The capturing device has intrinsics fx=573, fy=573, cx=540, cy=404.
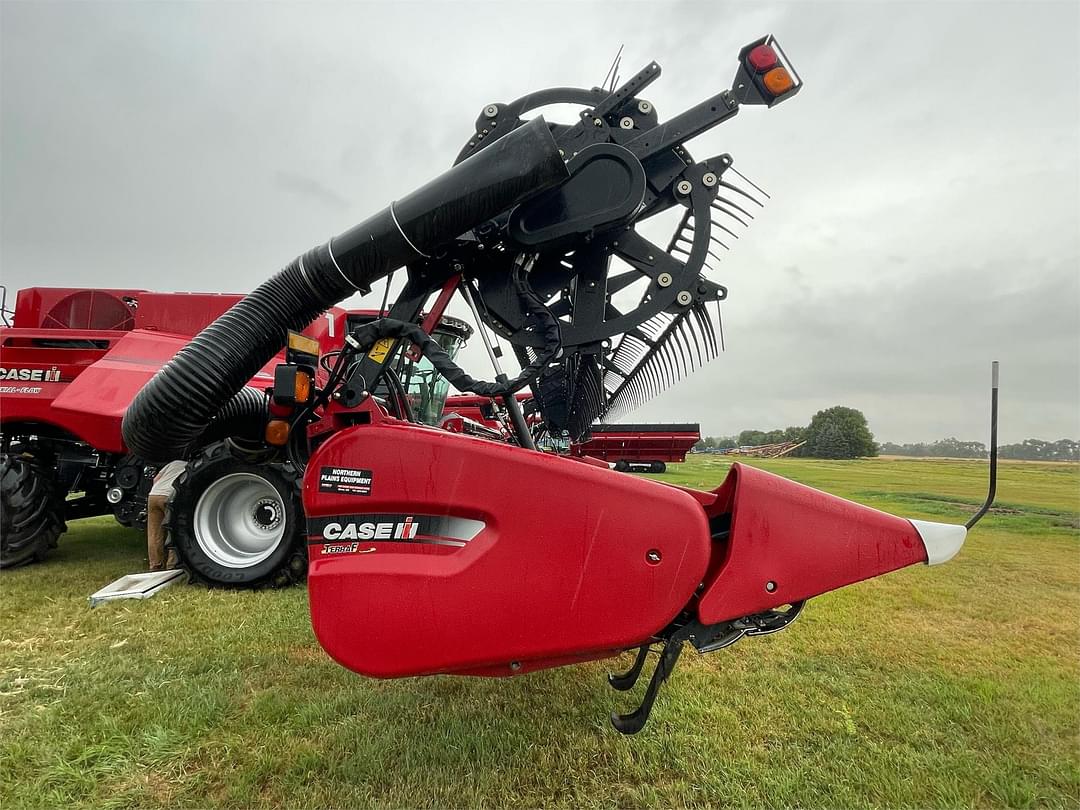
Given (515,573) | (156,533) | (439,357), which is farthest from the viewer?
(156,533)

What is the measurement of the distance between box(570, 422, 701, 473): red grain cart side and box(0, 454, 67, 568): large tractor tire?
6169 millimetres

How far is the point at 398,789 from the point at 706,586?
1.27m

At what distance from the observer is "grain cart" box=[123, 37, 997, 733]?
177 centimetres

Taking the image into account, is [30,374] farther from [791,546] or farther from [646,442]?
[646,442]

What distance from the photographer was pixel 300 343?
6.89ft

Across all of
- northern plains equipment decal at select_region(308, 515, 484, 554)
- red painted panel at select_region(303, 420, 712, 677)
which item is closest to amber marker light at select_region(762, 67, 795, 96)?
red painted panel at select_region(303, 420, 712, 677)

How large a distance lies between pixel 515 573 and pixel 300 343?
1.15 meters

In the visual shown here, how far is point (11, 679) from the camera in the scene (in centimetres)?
281

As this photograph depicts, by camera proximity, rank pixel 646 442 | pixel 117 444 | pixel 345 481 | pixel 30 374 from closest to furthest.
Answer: pixel 345 481, pixel 117 444, pixel 30 374, pixel 646 442

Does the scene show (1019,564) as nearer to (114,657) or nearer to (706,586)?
(706,586)

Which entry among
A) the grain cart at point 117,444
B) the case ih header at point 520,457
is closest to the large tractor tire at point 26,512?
the grain cart at point 117,444

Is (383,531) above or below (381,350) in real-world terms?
below

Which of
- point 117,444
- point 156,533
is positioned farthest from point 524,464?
point 117,444

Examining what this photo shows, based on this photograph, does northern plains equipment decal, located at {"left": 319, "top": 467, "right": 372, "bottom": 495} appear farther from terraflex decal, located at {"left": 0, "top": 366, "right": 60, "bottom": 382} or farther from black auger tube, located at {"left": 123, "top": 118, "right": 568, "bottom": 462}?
terraflex decal, located at {"left": 0, "top": 366, "right": 60, "bottom": 382}
